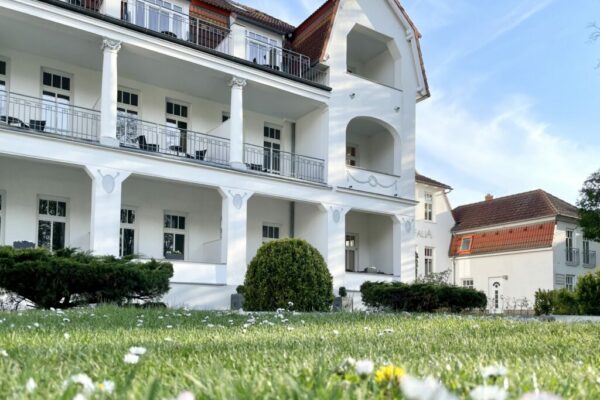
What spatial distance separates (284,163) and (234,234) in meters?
4.88

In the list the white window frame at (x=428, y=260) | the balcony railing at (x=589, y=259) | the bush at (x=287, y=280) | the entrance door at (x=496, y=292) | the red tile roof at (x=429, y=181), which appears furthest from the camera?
the balcony railing at (x=589, y=259)

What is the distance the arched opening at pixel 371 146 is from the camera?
23.3 metres

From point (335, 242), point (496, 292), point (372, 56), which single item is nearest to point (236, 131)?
point (335, 242)

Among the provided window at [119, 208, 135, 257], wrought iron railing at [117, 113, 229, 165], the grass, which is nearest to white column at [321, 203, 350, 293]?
wrought iron railing at [117, 113, 229, 165]

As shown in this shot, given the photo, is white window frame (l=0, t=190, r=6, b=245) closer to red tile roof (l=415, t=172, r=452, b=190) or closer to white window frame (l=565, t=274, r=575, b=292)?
red tile roof (l=415, t=172, r=452, b=190)

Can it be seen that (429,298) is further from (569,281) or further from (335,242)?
(569,281)

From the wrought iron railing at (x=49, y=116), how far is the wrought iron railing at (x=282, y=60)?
249 inches

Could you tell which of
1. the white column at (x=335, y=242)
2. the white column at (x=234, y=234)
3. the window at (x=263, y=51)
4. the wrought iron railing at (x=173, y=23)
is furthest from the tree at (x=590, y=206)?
the wrought iron railing at (x=173, y=23)

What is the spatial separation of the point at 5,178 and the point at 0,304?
5.36m

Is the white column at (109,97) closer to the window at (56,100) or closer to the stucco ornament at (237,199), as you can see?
the window at (56,100)

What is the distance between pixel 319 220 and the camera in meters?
20.4

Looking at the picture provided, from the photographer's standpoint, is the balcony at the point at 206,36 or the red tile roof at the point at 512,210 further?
the red tile roof at the point at 512,210

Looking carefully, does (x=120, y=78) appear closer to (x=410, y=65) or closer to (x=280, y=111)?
(x=280, y=111)

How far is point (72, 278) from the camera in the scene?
10344 mm
